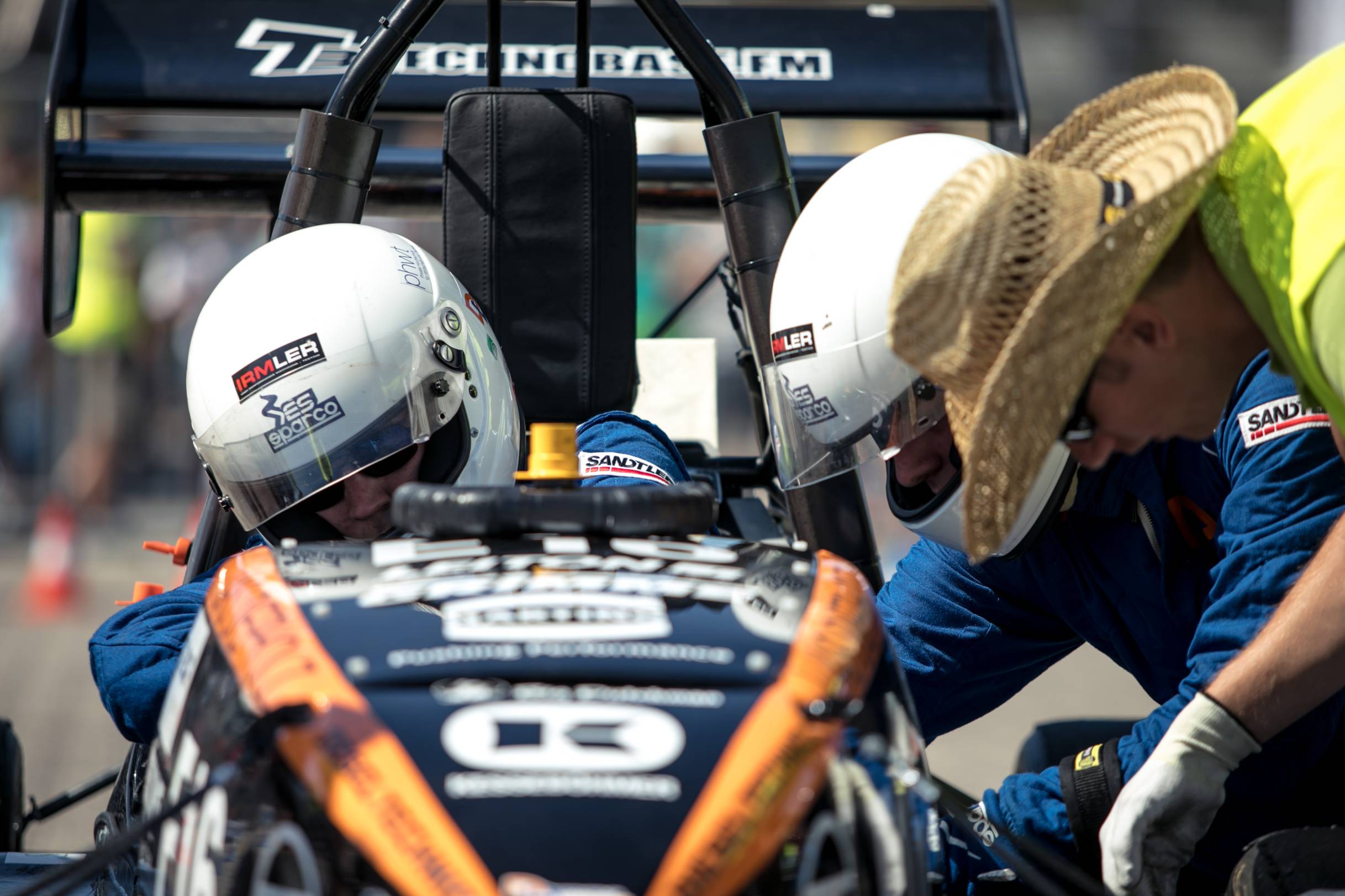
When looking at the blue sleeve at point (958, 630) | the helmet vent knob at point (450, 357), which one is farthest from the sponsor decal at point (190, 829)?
the blue sleeve at point (958, 630)

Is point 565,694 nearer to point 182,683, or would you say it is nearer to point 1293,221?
point 182,683

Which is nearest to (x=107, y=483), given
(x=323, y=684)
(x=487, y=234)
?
(x=487, y=234)

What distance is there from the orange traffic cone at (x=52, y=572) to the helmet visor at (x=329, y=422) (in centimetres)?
542

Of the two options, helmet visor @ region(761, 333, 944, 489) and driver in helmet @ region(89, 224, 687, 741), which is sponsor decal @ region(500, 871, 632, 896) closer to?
driver in helmet @ region(89, 224, 687, 741)

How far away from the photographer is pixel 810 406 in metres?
2.38

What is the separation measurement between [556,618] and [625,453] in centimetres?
126

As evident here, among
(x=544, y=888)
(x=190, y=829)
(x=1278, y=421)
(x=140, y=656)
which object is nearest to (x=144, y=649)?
(x=140, y=656)

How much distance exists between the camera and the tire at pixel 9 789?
9.97ft

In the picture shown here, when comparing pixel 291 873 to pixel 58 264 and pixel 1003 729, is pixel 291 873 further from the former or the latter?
pixel 1003 729

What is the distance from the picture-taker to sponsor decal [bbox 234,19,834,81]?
338 cm

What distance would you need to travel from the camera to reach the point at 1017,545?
235cm

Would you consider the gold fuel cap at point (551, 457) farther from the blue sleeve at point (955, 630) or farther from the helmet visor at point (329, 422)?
the blue sleeve at point (955, 630)

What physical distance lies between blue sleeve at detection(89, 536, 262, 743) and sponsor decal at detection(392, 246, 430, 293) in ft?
1.92

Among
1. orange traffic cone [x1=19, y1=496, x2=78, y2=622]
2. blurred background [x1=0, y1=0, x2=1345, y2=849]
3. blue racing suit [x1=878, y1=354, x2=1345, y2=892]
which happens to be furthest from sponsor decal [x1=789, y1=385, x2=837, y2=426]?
orange traffic cone [x1=19, y1=496, x2=78, y2=622]
